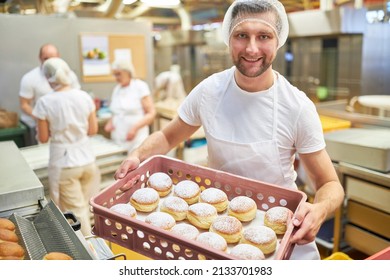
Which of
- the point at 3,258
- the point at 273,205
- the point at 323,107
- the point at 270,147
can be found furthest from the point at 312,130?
the point at 323,107

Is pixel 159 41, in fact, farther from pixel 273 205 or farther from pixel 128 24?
pixel 273 205

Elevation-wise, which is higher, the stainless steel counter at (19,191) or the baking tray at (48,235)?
the stainless steel counter at (19,191)

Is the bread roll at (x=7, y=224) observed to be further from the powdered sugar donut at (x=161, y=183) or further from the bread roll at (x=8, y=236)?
the powdered sugar donut at (x=161, y=183)

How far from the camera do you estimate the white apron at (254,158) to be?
121cm

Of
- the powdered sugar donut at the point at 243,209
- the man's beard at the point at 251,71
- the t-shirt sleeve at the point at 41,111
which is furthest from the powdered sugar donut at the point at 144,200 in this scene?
the t-shirt sleeve at the point at 41,111

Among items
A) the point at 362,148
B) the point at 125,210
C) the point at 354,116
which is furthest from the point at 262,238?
the point at 354,116

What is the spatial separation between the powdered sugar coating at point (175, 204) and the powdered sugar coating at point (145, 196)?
0.11 feet

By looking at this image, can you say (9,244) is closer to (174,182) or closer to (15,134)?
(174,182)

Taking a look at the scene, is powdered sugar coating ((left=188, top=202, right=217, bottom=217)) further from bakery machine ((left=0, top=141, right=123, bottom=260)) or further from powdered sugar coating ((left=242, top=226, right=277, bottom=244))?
bakery machine ((left=0, top=141, right=123, bottom=260))

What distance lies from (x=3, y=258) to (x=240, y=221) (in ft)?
2.00

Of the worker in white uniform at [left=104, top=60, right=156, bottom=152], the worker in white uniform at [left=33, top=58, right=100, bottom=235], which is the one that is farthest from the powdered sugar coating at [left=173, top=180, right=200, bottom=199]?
the worker in white uniform at [left=104, top=60, right=156, bottom=152]

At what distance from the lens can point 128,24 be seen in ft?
13.6

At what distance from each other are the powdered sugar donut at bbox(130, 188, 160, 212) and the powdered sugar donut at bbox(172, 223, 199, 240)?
143 mm

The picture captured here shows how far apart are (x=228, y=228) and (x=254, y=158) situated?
33 cm
